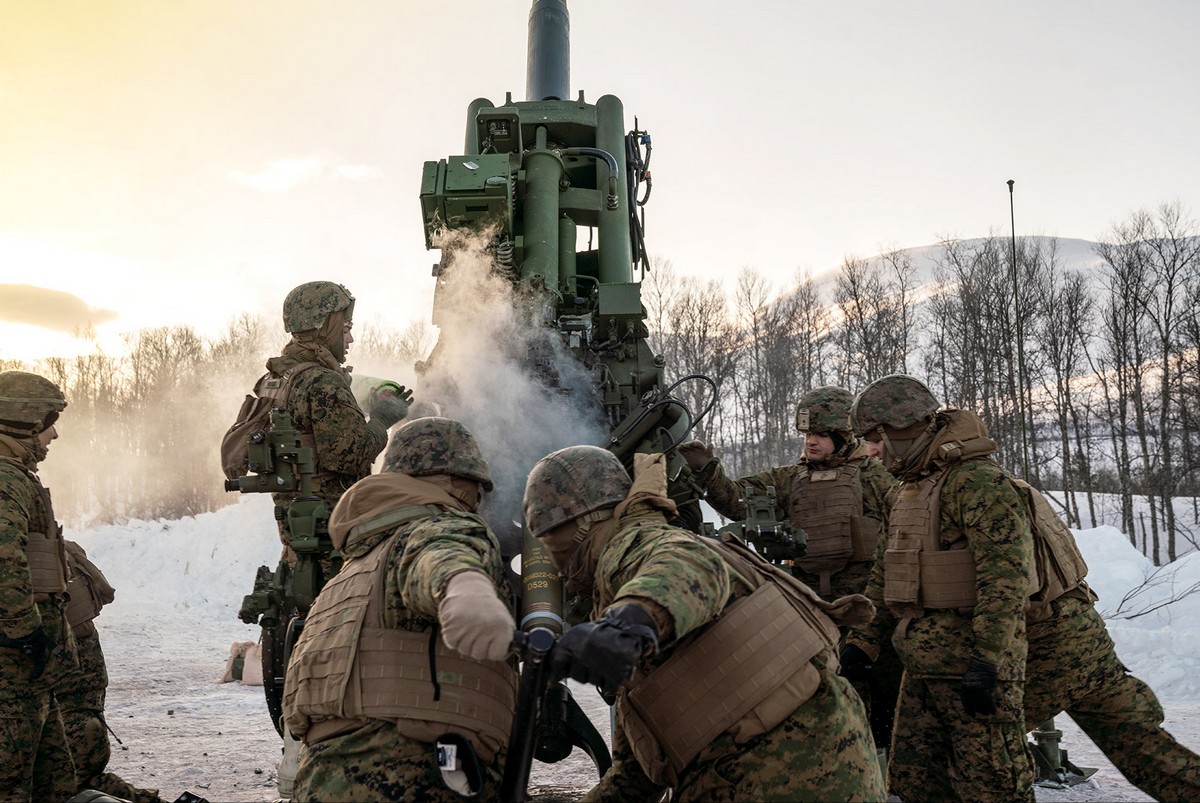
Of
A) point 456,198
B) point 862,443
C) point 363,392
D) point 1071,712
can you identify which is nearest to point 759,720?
point 1071,712

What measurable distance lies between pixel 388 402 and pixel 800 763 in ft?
11.5

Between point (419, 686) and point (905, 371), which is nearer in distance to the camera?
point (419, 686)

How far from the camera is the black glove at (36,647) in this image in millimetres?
3830

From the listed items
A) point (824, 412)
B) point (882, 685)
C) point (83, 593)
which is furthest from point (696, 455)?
point (83, 593)

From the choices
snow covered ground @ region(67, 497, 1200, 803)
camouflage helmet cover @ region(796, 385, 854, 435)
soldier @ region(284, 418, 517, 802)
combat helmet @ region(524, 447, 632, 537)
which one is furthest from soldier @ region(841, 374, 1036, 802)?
snow covered ground @ region(67, 497, 1200, 803)

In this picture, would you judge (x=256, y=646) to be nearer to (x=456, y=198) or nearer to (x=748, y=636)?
(x=456, y=198)

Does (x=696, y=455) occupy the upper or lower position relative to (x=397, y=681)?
upper

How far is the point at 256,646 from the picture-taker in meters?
9.47

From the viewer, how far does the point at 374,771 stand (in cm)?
240

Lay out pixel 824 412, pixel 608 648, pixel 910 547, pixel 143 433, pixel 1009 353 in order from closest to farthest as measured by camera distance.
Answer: pixel 608 648 → pixel 910 547 → pixel 824 412 → pixel 1009 353 → pixel 143 433

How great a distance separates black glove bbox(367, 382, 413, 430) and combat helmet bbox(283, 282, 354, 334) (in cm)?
54

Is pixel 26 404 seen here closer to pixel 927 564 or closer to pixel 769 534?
pixel 769 534

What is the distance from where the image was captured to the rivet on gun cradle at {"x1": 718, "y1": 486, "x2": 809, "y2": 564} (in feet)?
16.4

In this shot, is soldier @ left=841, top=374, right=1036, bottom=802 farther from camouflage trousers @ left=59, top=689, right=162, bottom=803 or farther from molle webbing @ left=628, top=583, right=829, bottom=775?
camouflage trousers @ left=59, top=689, right=162, bottom=803
